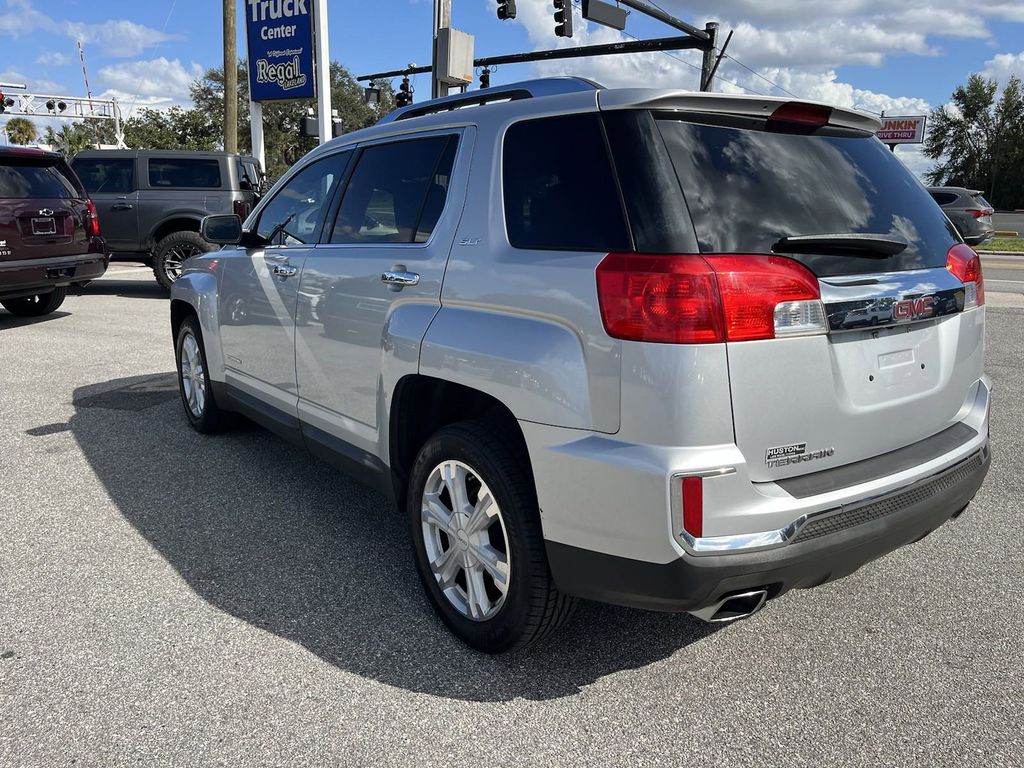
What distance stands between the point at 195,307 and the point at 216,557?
207 centimetres

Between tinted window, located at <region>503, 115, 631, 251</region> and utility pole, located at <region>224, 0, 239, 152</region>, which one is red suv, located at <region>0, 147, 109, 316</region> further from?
utility pole, located at <region>224, 0, 239, 152</region>

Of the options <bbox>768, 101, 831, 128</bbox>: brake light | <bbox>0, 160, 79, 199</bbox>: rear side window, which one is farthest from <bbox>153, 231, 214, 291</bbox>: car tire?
<bbox>768, 101, 831, 128</bbox>: brake light

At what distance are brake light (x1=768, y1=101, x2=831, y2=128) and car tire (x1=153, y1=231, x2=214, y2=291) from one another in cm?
1091

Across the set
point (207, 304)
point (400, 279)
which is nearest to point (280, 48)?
point (207, 304)

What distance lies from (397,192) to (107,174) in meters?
11.1

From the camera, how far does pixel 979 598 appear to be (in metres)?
3.19

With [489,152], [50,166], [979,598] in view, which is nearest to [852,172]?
[489,152]

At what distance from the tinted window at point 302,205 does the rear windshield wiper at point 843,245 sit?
90.5 inches

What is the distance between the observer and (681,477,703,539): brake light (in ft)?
6.95

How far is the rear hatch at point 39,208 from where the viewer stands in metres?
8.88

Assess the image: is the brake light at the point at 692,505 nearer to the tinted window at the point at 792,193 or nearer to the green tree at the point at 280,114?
the tinted window at the point at 792,193

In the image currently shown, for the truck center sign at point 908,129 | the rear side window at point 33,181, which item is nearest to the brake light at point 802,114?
the rear side window at point 33,181

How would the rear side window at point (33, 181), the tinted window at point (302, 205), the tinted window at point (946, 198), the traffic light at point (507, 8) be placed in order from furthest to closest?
the tinted window at point (946, 198) < the traffic light at point (507, 8) < the rear side window at point (33, 181) < the tinted window at point (302, 205)

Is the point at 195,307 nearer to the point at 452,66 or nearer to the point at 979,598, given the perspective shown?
the point at 979,598
